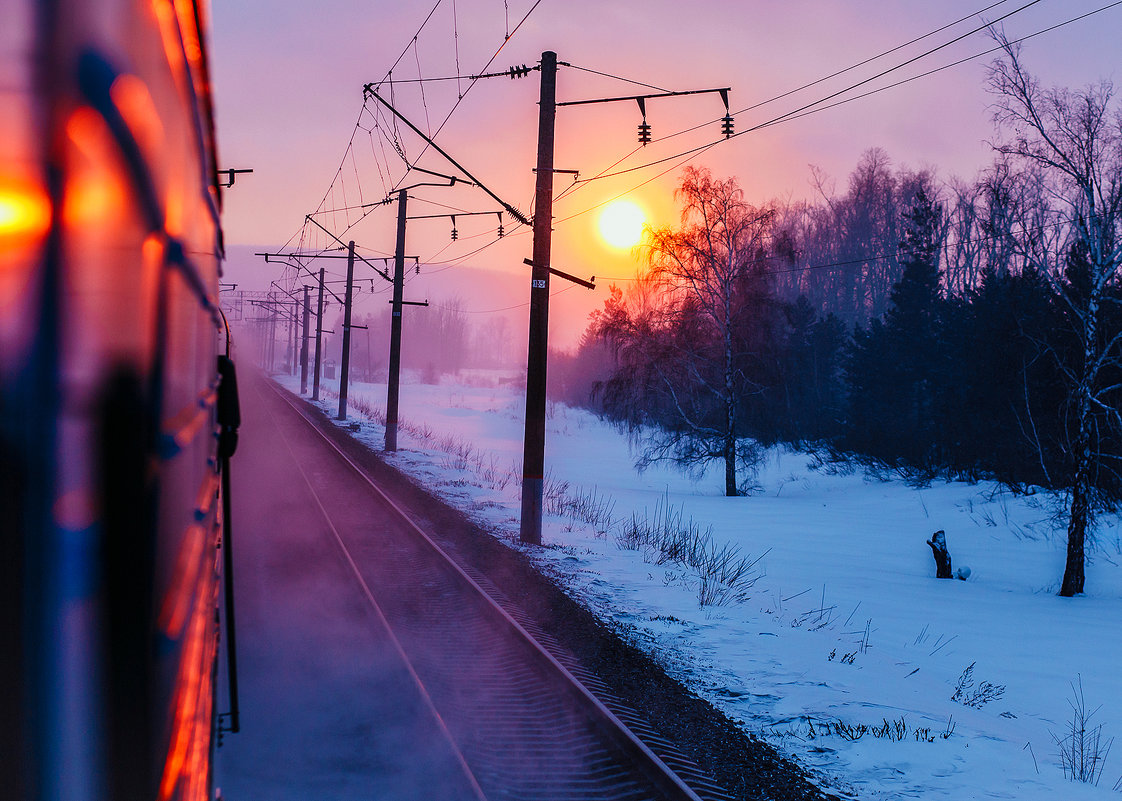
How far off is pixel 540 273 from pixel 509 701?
779 cm

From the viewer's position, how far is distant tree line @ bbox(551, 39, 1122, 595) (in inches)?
503

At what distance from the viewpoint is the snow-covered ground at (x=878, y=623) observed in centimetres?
532

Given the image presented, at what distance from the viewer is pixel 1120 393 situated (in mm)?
16484

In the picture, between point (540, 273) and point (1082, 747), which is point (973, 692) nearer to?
point (1082, 747)

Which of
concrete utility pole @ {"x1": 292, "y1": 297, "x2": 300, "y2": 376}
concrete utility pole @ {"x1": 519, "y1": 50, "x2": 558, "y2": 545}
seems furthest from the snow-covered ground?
concrete utility pole @ {"x1": 292, "y1": 297, "x2": 300, "y2": 376}

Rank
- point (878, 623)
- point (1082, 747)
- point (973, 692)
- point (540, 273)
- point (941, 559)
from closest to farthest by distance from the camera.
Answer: point (1082, 747), point (973, 692), point (878, 623), point (540, 273), point (941, 559)

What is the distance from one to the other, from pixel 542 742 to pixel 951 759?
2.73 metres

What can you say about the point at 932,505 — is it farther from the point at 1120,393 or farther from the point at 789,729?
the point at 789,729

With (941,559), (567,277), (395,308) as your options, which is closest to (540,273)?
(567,277)

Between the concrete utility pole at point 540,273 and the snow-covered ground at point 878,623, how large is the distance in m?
0.74

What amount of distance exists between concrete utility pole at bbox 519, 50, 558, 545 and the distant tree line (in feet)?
23.8

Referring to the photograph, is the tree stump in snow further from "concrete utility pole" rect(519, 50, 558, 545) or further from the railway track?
the railway track

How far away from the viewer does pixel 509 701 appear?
223 inches

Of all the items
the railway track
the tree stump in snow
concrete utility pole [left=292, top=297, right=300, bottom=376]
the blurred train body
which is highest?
concrete utility pole [left=292, top=297, right=300, bottom=376]
